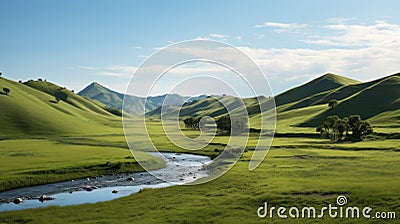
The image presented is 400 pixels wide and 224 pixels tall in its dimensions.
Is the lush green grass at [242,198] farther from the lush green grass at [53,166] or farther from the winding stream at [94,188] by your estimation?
the lush green grass at [53,166]

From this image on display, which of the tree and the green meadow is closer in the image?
the green meadow

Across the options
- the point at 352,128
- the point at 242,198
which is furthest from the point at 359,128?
the point at 242,198

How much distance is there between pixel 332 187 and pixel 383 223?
14562 millimetres

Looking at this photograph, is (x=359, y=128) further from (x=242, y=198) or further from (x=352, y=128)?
(x=242, y=198)

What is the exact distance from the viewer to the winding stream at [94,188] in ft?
153

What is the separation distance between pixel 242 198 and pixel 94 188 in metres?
25.0

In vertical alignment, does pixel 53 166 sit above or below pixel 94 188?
above

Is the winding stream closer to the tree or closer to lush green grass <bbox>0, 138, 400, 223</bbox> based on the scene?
lush green grass <bbox>0, 138, 400, 223</bbox>

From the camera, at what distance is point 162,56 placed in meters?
23.0

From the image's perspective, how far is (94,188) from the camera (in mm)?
55406

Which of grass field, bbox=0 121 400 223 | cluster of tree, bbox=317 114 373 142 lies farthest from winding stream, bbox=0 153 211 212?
cluster of tree, bbox=317 114 373 142

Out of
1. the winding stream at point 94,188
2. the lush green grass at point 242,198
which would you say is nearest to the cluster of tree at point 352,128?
the lush green grass at point 242,198

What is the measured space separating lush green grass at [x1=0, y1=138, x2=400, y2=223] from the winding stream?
168 inches

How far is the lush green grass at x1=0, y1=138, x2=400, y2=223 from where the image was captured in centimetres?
3662
